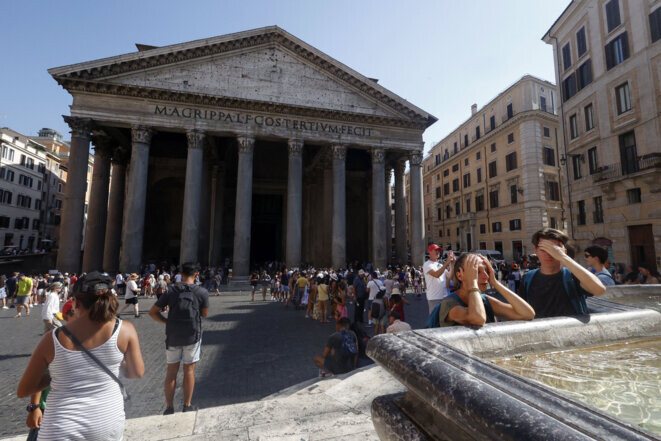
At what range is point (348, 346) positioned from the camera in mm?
4988

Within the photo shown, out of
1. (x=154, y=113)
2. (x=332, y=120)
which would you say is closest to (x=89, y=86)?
(x=154, y=113)

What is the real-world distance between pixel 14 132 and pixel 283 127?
34.9 meters

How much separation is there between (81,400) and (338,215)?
18252 mm

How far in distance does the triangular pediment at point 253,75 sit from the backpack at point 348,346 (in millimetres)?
16890

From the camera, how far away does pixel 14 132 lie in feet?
113

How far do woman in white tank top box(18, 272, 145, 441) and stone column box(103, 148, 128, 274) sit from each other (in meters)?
21.3

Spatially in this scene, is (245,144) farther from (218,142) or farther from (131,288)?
(131,288)

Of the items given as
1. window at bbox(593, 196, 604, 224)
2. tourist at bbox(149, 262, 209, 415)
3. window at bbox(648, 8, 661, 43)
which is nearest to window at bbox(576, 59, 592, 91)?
window at bbox(648, 8, 661, 43)

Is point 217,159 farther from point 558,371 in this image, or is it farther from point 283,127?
point 558,371

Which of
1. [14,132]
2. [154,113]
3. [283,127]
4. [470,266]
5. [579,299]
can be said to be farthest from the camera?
[14,132]

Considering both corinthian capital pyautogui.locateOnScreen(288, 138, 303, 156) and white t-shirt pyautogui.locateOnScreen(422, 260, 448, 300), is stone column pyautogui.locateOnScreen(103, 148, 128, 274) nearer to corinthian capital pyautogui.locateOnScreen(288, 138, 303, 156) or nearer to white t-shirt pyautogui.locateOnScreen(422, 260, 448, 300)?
corinthian capital pyautogui.locateOnScreen(288, 138, 303, 156)

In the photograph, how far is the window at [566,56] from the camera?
1850cm

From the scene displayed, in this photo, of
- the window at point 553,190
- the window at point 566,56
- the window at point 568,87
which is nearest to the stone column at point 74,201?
the window at point 568,87

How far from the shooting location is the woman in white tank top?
190 centimetres
